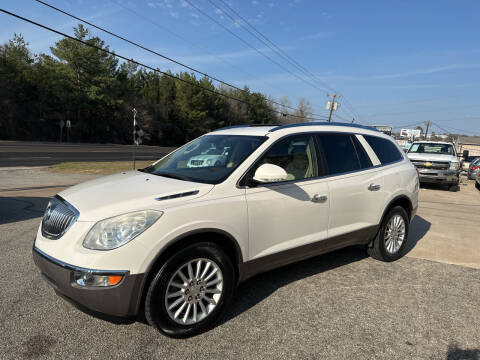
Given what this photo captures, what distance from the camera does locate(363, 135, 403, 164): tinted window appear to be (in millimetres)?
4566

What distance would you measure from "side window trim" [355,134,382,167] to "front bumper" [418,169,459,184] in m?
9.91

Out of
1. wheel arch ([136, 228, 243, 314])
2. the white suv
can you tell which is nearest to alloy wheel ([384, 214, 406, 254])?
the white suv

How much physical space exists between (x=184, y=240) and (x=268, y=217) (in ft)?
2.78

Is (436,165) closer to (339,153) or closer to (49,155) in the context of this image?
(339,153)

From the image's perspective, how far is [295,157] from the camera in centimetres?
366

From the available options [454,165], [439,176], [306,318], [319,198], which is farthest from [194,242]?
[454,165]

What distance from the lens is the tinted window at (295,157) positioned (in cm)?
348

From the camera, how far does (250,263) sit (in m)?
3.16

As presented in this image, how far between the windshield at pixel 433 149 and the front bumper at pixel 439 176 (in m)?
1.42

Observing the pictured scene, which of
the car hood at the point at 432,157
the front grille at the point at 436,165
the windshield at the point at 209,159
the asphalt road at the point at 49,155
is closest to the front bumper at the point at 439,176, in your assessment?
the front grille at the point at 436,165

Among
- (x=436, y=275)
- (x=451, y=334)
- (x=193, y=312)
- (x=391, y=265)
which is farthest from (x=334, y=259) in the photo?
(x=193, y=312)

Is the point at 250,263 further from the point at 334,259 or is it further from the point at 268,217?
the point at 334,259

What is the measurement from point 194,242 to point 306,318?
1298 mm

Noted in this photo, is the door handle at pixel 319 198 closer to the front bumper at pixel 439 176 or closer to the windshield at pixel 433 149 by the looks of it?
the front bumper at pixel 439 176
